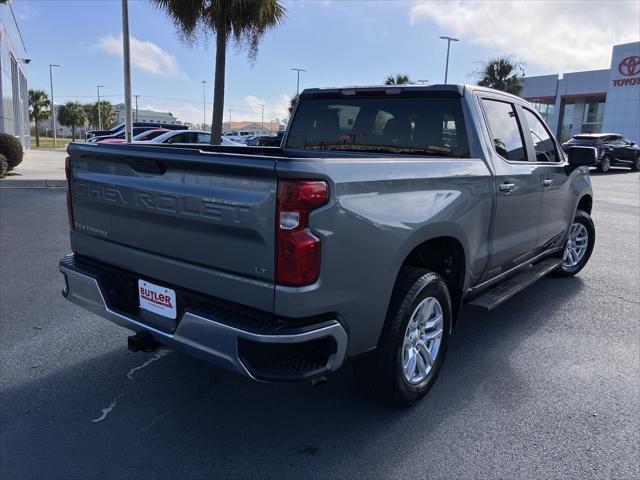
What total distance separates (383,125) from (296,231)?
6.97 feet

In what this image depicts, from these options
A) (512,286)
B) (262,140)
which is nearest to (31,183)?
(262,140)

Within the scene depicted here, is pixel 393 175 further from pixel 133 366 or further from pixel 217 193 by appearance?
pixel 133 366

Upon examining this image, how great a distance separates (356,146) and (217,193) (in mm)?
2006

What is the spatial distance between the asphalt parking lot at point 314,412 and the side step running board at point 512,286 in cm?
43

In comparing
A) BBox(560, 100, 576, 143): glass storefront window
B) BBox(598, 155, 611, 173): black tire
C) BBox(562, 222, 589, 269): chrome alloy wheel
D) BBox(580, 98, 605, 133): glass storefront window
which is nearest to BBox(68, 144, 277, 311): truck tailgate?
BBox(562, 222, 589, 269): chrome alloy wheel

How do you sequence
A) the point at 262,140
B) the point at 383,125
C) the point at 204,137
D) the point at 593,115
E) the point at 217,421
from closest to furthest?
1. the point at 217,421
2. the point at 383,125
3. the point at 204,137
4. the point at 262,140
5. the point at 593,115

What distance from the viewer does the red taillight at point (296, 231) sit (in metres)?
2.28

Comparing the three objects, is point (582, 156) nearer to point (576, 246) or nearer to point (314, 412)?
point (576, 246)

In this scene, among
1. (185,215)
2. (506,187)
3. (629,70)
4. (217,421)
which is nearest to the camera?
(185,215)

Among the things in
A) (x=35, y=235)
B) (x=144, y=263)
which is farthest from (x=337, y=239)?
(x=35, y=235)

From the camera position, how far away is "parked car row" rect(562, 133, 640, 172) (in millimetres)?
22922

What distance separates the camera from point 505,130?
4.21 meters

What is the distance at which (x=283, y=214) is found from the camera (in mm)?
2285

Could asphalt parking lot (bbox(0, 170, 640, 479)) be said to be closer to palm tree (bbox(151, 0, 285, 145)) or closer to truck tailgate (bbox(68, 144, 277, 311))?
truck tailgate (bbox(68, 144, 277, 311))
